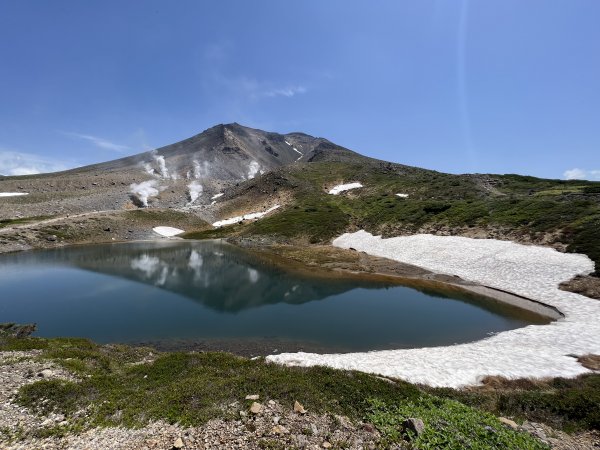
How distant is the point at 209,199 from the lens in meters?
166

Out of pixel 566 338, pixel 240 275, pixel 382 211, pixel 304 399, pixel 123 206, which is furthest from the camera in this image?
pixel 123 206

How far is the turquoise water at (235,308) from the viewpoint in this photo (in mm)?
→ 30141

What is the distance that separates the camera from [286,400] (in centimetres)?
1347

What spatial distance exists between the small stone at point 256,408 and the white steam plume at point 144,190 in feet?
482

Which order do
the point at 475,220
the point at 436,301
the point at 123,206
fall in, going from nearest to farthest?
the point at 436,301 → the point at 475,220 → the point at 123,206

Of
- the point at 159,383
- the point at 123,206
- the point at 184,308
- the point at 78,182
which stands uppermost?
the point at 78,182

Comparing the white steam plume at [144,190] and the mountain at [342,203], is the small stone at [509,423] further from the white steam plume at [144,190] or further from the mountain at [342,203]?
the white steam plume at [144,190]

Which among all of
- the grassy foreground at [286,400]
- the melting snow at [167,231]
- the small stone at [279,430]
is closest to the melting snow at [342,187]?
the melting snow at [167,231]

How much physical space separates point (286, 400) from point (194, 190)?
17313 cm

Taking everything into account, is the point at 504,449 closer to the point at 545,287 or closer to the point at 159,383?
the point at 159,383

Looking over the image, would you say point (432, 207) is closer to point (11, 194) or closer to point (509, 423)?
point (509, 423)

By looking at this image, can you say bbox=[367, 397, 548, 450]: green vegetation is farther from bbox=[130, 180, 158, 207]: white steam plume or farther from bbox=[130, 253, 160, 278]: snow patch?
bbox=[130, 180, 158, 207]: white steam plume

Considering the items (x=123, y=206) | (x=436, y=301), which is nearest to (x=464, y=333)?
(x=436, y=301)

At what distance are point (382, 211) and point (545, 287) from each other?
59649 mm
